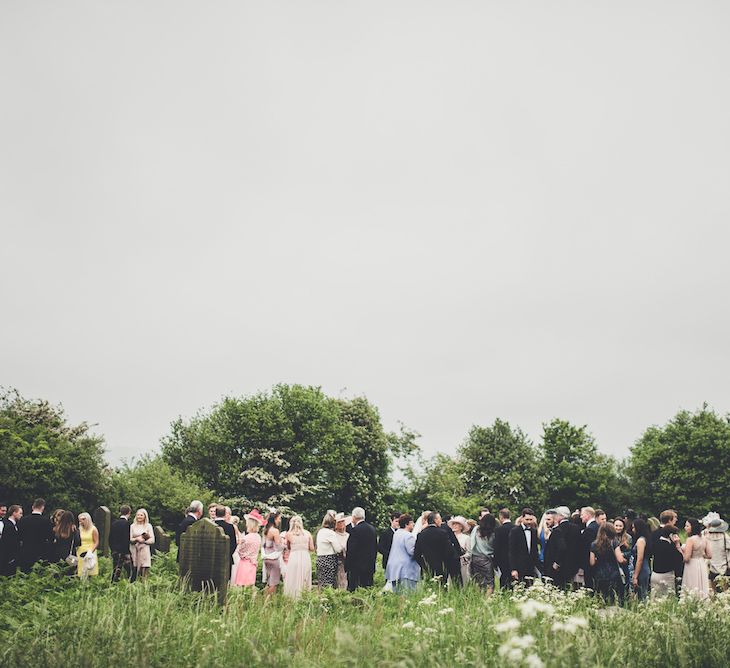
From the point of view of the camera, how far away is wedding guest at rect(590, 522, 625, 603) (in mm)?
12039

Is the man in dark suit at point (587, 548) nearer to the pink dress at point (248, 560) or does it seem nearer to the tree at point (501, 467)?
the pink dress at point (248, 560)

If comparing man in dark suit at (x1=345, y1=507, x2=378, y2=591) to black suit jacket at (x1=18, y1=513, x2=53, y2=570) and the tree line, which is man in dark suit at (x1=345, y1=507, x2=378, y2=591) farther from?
the tree line

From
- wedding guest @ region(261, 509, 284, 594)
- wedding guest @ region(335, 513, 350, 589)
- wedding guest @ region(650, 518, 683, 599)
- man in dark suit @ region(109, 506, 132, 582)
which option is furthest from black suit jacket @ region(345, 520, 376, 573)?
wedding guest @ region(650, 518, 683, 599)

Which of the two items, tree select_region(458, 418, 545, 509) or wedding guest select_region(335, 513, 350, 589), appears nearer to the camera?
wedding guest select_region(335, 513, 350, 589)

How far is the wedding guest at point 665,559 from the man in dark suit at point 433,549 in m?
4.03

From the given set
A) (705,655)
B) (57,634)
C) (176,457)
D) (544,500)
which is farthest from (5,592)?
(544,500)

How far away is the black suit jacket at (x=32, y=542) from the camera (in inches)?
526

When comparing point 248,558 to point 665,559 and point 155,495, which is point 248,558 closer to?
point 665,559

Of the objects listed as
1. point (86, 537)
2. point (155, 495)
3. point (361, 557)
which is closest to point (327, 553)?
point (361, 557)

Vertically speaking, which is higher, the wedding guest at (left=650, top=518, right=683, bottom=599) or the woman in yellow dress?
the woman in yellow dress

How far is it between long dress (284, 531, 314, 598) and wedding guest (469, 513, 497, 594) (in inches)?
143

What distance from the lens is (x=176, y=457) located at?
53.7m

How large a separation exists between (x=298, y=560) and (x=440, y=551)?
10.5ft

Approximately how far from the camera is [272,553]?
15.5 metres
